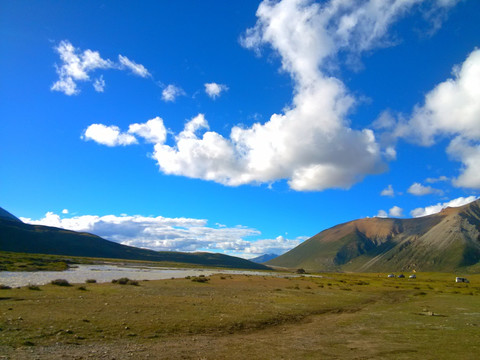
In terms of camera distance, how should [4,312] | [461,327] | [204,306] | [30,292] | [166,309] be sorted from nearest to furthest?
1. [4,312]
2. [461,327]
3. [166,309]
4. [204,306]
5. [30,292]

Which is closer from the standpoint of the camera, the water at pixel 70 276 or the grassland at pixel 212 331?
the grassland at pixel 212 331

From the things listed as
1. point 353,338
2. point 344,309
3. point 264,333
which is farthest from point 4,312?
point 344,309

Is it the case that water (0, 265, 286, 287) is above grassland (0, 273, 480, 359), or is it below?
below

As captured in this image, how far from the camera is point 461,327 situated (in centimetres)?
2484

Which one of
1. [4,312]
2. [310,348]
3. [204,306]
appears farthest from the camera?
[204,306]

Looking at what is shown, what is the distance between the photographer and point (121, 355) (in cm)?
1484

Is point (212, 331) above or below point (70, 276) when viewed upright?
above

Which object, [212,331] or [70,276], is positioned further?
[70,276]

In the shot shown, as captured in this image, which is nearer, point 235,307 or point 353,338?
point 353,338

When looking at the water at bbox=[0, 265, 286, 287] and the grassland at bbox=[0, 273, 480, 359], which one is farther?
the water at bbox=[0, 265, 286, 287]

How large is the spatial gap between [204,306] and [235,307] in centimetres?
310

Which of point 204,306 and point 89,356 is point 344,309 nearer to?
point 204,306

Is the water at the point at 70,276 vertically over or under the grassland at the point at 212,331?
under

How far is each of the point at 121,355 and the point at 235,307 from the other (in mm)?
18548
